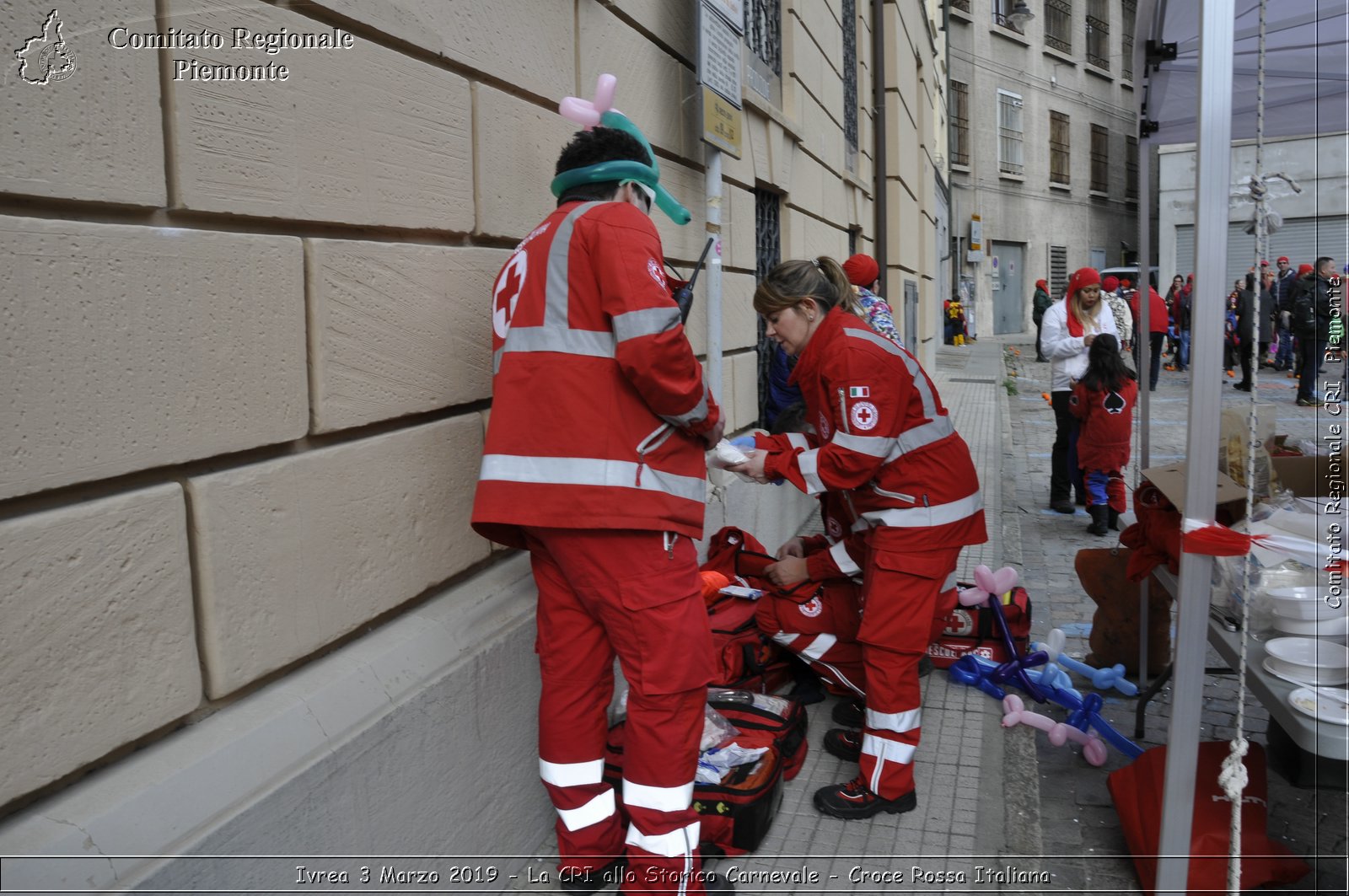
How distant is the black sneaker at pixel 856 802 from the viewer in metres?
3.18

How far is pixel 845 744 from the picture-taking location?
3.62 metres

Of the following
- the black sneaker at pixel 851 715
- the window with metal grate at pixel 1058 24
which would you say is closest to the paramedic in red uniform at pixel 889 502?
the black sneaker at pixel 851 715

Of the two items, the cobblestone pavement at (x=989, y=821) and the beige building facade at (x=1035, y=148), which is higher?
the beige building facade at (x=1035, y=148)

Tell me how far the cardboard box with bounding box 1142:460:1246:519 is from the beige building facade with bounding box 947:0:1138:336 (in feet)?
93.7

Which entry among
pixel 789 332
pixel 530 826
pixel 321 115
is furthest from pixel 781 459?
pixel 321 115

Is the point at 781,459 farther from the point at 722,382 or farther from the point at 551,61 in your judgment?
the point at 722,382

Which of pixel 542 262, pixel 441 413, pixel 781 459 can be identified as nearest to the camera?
pixel 542 262

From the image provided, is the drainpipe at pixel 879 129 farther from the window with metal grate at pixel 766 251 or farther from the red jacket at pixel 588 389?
the red jacket at pixel 588 389

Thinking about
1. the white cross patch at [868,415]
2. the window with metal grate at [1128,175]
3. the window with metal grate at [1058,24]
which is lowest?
the white cross patch at [868,415]

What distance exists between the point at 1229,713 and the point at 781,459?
2182 millimetres

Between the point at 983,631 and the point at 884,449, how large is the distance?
160 centimetres

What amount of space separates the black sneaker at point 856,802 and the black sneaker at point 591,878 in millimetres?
713

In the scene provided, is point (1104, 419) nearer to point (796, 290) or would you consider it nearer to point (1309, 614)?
point (796, 290)

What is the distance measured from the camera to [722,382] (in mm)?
5500
